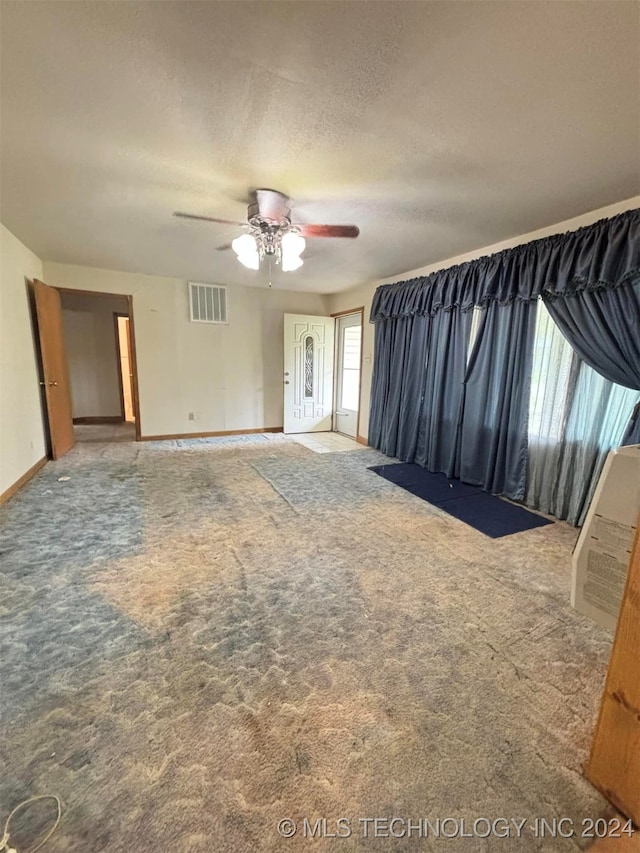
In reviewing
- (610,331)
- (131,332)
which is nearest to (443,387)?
(610,331)

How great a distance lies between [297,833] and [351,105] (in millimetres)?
2518

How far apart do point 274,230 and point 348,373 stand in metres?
3.50

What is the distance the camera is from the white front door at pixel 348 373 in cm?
560

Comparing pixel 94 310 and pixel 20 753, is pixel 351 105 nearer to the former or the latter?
pixel 20 753

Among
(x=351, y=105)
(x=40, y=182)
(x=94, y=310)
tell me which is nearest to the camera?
(x=351, y=105)

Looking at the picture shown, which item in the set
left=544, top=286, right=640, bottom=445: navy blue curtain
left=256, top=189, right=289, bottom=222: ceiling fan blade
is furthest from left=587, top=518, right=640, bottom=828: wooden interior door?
left=256, top=189, right=289, bottom=222: ceiling fan blade

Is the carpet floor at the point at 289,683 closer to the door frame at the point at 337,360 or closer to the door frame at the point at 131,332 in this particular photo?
the door frame at the point at 131,332

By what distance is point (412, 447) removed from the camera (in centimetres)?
429

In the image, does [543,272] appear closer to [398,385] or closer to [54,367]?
[398,385]

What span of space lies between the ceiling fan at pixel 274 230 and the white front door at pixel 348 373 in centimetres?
299

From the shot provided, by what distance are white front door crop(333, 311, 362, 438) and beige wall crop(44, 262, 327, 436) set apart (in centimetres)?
67

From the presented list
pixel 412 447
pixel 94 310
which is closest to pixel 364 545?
pixel 412 447

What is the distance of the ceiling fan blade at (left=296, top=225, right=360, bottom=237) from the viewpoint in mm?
2375

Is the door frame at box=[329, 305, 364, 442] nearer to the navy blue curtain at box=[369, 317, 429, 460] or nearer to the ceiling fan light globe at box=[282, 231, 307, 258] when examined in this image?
the navy blue curtain at box=[369, 317, 429, 460]
